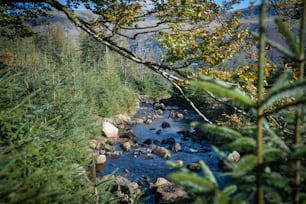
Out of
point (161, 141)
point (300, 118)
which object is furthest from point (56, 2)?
point (161, 141)

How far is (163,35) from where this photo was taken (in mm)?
4934

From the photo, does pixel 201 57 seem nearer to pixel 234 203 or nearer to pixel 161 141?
pixel 234 203

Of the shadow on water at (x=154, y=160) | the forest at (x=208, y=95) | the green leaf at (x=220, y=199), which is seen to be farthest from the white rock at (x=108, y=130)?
the green leaf at (x=220, y=199)

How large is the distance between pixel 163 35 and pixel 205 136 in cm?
1820

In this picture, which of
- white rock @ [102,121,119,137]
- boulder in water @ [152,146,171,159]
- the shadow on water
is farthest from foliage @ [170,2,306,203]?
white rock @ [102,121,119,137]

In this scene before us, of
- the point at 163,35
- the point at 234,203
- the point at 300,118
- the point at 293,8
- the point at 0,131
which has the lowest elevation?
the point at 0,131

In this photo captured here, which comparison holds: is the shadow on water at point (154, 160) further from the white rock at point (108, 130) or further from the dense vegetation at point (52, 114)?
the dense vegetation at point (52, 114)

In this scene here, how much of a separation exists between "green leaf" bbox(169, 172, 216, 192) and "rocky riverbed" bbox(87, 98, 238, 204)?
29.2ft

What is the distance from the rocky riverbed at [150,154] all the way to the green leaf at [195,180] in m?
8.91

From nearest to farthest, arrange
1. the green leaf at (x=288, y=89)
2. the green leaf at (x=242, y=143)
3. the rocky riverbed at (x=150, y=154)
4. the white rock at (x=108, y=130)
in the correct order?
the green leaf at (x=288, y=89), the green leaf at (x=242, y=143), the rocky riverbed at (x=150, y=154), the white rock at (x=108, y=130)

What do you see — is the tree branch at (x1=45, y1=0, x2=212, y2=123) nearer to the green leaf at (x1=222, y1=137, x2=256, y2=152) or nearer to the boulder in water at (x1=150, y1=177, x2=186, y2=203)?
the green leaf at (x1=222, y1=137, x2=256, y2=152)

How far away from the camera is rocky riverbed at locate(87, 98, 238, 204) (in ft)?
40.6

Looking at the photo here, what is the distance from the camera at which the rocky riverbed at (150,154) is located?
40.6ft

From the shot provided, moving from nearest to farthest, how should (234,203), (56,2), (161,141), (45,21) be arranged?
(234,203) < (56,2) < (45,21) < (161,141)
